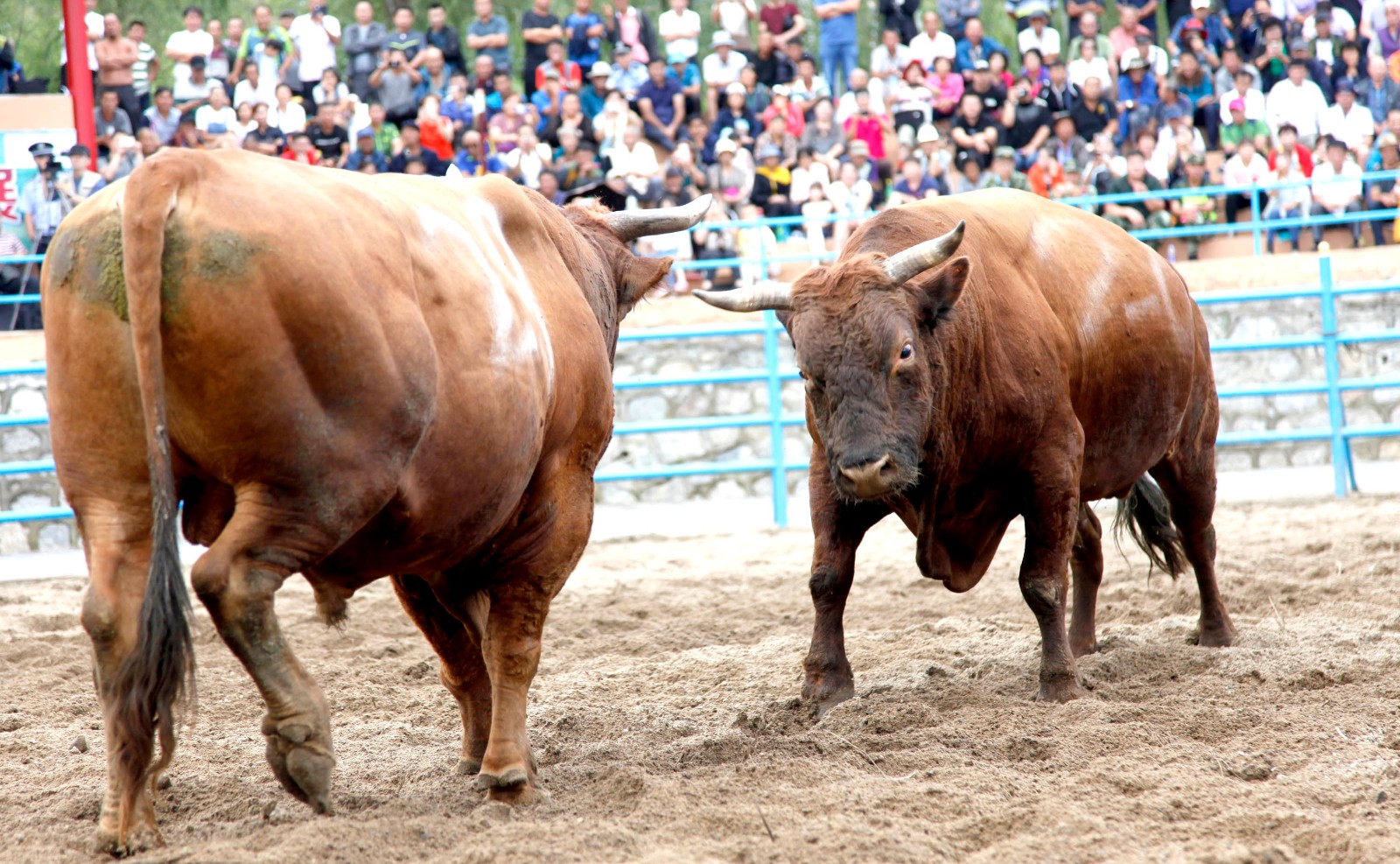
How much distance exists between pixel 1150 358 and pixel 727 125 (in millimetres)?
10179

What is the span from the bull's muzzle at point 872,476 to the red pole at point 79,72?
9.83m

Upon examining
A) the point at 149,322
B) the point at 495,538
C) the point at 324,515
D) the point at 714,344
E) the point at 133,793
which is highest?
the point at 149,322

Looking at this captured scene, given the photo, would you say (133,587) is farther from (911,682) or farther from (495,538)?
(911,682)

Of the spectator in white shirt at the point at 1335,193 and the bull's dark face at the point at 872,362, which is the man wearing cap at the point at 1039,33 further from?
the bull's dark face at the point at 872,362

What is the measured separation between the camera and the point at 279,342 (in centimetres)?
308

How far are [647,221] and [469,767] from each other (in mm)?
1939

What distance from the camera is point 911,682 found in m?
5.28

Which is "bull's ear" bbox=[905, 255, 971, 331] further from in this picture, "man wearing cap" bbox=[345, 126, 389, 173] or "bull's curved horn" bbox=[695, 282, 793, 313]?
"man wearing cap" bbox=[345, 126, 389, 173]

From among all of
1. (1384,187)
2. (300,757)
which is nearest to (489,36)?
(1384,187)

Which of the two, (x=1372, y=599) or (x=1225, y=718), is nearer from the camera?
(x=1225, y=718)

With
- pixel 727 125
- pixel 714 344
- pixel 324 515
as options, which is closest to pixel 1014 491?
pixel 324 515

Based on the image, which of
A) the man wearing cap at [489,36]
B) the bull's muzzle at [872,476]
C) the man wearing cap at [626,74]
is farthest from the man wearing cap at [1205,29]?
the bull's muzzle at [872,476]

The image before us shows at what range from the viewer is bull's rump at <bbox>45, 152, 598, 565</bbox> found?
3.05m

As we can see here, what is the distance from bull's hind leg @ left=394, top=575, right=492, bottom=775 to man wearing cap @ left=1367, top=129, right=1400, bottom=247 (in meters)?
→ 11.6
